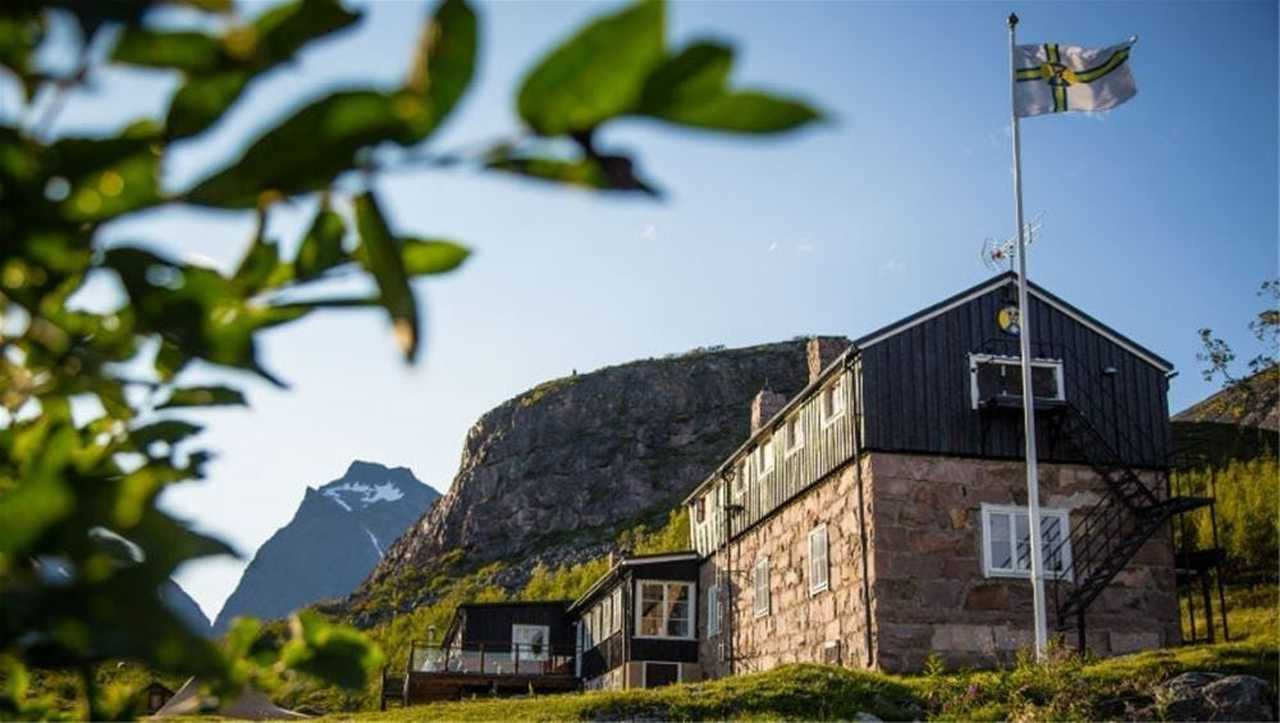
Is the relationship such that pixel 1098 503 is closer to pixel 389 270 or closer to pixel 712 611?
pixel 712 611

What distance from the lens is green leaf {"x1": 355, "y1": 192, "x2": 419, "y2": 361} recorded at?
0.81 metres

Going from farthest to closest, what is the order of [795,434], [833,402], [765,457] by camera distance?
[765,457] < [795,434] < [833,402]

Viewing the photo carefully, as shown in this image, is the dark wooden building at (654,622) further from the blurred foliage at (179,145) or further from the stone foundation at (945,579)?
the blurred foliage at (179,145)

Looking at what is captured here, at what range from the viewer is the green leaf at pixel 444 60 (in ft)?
2.31

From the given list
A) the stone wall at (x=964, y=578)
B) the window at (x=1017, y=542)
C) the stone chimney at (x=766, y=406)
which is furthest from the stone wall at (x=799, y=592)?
the stone chimney at (x=766, y=406)

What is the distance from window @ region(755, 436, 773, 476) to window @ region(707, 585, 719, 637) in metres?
4.02

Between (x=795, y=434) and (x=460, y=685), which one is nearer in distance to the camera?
(x=795, y=434)

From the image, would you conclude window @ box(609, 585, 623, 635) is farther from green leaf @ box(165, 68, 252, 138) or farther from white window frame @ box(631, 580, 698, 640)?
green leaf @ box(165, 68, 252, 138)

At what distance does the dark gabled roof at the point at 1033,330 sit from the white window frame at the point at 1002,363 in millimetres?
664

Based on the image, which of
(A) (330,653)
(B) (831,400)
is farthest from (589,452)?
(A) (330,653)

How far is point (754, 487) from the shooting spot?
28.8 metres

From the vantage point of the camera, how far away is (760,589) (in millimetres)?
27422

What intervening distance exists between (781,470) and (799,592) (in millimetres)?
3104

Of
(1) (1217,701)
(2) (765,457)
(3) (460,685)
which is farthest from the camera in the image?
(3) (460,685)
